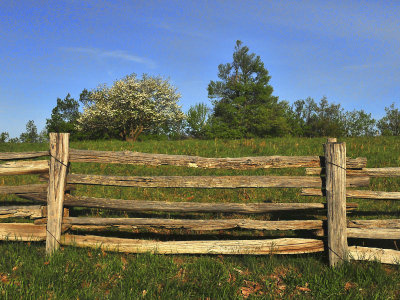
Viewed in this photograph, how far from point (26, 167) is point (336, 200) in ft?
16.5

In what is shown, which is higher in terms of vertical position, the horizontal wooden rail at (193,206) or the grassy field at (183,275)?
the horizontal wooden rail at (193,206)

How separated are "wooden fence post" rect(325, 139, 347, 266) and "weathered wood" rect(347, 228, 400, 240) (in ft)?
0.82

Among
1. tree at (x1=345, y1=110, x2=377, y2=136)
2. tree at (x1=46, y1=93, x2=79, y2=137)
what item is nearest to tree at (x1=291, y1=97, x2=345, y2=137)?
tree at (x1=345, y1=110, x2=377, y2=136)

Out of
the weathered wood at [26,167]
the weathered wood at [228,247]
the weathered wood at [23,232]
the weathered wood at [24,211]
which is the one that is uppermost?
the weathered wood at [26,167]

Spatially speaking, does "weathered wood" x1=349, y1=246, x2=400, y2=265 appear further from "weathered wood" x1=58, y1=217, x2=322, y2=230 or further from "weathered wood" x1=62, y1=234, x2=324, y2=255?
"weathered wood" x1=58, y1=217, x2=322, y2=230

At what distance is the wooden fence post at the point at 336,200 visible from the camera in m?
4.66

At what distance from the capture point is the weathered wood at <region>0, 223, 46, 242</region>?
5.18 metres

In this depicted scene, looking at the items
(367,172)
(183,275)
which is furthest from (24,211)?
(367,172)

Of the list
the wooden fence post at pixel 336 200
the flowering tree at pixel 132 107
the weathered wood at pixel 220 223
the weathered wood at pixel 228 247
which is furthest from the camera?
the flowering tree at pixel 132 107

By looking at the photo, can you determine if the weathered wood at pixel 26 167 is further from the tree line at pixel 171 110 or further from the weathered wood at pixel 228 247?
the tree line at pixel 171 110

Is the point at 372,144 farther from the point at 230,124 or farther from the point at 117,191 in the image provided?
the point at 230,124

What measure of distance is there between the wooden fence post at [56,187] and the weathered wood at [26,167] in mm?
267

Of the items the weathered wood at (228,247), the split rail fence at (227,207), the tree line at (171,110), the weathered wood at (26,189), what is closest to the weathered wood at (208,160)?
the split rail fence at (227,207)

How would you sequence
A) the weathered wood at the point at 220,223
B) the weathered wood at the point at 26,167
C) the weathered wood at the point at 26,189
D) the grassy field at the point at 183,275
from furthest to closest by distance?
the weathered wood at the point at 26,189, the weathered wood at the point at 26,167, the weathered wood at the point at 220,223, the grassy field at the point at 183,275
